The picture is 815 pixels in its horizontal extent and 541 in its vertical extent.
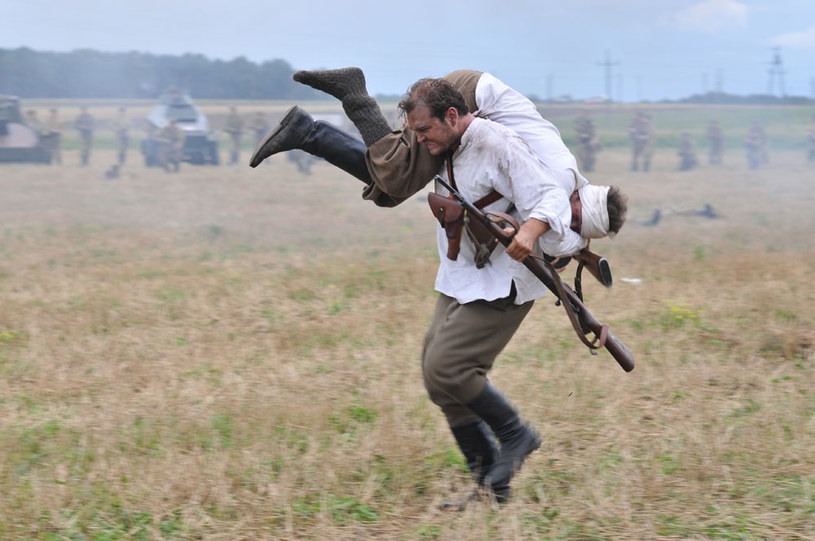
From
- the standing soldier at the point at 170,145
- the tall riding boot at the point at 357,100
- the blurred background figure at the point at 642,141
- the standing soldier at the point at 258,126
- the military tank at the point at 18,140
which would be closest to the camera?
the tall riding boot at the point at 357,100

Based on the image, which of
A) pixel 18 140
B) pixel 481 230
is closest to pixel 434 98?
pixel 481 230

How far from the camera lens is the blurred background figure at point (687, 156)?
24572 mm

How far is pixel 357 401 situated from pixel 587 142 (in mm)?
20874

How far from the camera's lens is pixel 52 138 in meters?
21.9

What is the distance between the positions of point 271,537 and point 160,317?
12.3 feet

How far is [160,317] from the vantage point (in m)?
6.88

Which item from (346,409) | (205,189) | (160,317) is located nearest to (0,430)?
(346,409)

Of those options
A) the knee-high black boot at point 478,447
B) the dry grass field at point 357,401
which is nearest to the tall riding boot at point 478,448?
the knee-high black boot at point 478,447

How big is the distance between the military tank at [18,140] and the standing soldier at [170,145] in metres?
2.79

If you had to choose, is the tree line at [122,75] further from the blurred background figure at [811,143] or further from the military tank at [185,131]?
the blurred background figure at [811,143]

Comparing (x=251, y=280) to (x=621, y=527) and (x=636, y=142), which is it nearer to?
(x=621, y=527)

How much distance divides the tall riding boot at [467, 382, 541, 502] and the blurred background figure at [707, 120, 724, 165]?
23.3 m

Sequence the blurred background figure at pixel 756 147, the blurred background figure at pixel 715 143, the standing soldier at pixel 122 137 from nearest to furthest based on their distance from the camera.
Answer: the standing soldier at pixel 122 137, the blurred background figure at pixel 756 147, the blurred background figure at pixel 715 143

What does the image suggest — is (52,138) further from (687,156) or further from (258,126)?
(687,156)
